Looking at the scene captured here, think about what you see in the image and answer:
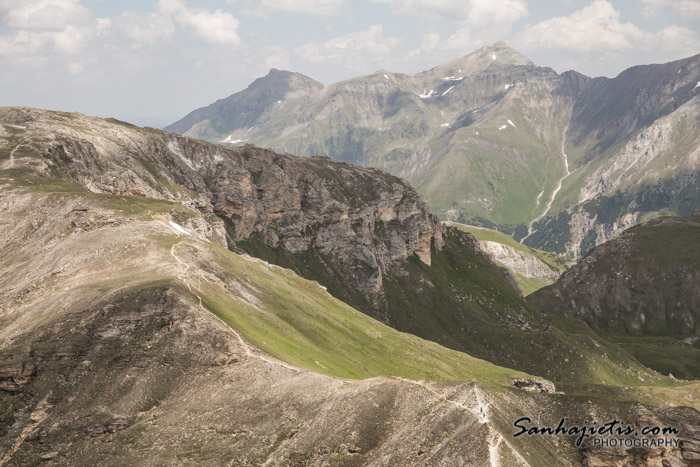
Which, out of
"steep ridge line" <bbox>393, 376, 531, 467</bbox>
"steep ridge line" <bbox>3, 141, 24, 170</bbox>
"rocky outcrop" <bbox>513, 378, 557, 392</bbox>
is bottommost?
"rocky outcrop" <bbox>513, 378, 557, 392</bbox>

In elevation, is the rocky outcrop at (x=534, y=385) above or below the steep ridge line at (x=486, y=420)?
below

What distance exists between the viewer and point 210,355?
6931 cm

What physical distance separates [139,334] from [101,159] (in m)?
114

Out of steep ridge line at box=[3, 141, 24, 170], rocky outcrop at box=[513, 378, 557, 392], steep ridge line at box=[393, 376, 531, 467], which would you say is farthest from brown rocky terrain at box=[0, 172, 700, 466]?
rocky outcrop at box=[513, 378, 557, 392]

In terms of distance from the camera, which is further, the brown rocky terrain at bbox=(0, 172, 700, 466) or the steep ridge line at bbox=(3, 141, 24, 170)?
the steep ridge line at bbox=(3, 141, 24, 170)

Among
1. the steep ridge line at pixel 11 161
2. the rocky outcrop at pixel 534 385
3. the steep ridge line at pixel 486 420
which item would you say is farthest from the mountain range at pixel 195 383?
the steep ridge line at pixel 11 161

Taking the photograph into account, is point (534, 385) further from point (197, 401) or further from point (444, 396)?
point (197, 401)

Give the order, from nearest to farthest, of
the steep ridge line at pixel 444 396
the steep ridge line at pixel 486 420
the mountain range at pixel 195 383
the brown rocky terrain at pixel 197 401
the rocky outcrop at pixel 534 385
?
1. the steep ridge line at pixel 486 420
2. the steep ridge line at pixel 444 396
3. the brown rocky terrain at pixel 197 401
4. the mountain range at pixel 195 383
5. the rocky outcrop at pixel 534 385

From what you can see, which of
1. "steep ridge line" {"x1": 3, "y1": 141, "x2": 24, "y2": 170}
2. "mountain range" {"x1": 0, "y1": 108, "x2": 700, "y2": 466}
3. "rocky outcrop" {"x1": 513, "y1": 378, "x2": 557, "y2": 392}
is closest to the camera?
"mountain range" {"x1": 0, "y1": 108, "x2": 700, "y2": 466}

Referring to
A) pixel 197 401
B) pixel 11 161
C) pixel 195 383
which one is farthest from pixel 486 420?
pixel 11 161

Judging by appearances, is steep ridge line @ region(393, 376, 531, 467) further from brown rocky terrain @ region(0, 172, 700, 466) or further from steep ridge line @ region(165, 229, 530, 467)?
brown rocky terrain @ region(0, 172, 700, 466)

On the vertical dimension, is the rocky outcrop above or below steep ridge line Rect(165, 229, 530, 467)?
below

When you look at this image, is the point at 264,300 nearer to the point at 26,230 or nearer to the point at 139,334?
the point at 139,334

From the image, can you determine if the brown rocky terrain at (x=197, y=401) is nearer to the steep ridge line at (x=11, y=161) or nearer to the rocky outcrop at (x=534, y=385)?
the steep ridge line at (x=11, y=161)
